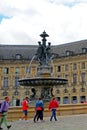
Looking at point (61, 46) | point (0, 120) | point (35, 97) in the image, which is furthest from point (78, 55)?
point (0, 120)

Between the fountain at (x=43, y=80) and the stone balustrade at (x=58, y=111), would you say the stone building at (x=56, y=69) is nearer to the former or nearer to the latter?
the fountain at (x=43, y=80)

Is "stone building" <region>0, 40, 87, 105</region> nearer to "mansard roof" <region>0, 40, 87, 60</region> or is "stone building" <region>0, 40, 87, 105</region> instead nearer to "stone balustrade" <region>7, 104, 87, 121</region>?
"mansard roof" <region>0, 40, 87, 60</region>

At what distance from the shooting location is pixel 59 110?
92.9 feet

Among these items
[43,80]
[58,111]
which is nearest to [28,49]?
[43,80]

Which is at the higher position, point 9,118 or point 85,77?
point 85,77

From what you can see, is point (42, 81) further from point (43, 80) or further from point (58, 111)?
point (58, 111)

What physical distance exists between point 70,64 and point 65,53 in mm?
4333

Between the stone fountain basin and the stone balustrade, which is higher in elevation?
the stone fountain basin

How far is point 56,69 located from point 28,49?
1154cm

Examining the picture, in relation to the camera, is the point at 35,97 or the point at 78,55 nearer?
the point at 35,97

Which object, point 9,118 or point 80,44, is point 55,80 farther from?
point 80,44

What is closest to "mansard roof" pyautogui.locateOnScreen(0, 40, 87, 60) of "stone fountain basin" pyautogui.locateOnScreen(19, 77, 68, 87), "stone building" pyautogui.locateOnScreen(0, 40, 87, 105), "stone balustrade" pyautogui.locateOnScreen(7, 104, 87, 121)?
"stone building" pyautogui.locateOnScreen(0, 40, 87, 105)

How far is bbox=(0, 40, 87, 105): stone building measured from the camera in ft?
306

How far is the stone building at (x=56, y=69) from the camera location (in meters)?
93.1
